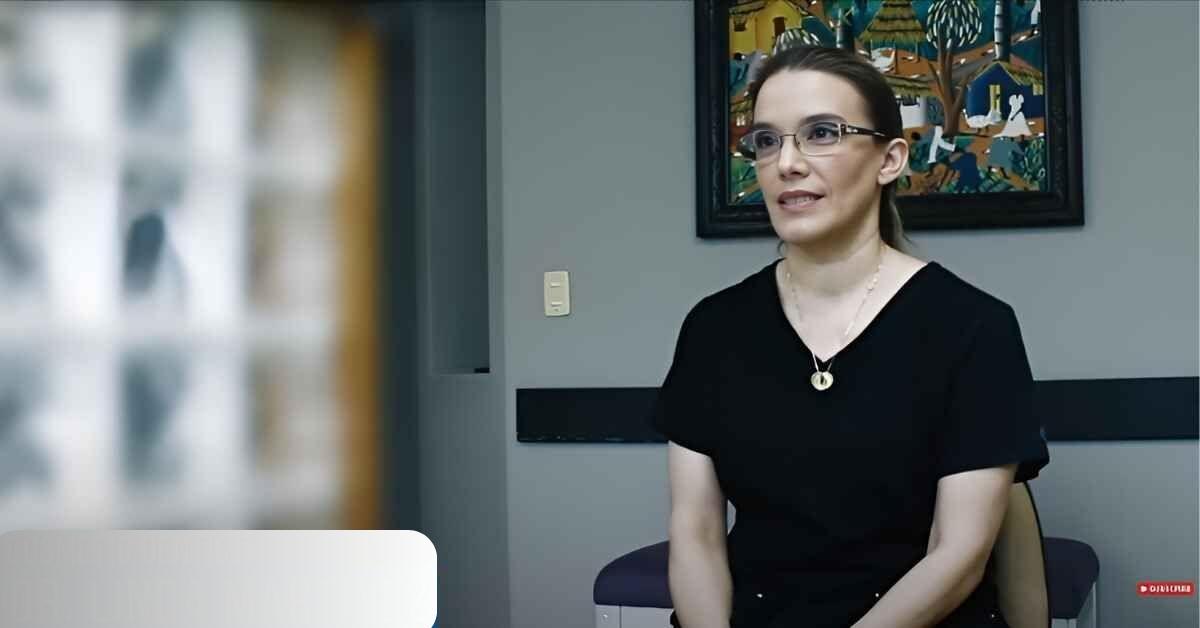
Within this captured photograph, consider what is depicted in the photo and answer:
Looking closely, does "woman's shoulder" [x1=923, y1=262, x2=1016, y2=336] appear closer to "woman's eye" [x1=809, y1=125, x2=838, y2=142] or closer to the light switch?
"woman's eye" [x1=809, y1=125, x2=838, y2=142]

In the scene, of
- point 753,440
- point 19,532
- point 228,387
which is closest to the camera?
point 19,532

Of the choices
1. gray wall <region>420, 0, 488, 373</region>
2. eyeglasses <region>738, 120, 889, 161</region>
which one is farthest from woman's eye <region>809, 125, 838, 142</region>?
gray wall <region>420, 0, 488, 373</region>

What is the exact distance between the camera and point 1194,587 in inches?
109

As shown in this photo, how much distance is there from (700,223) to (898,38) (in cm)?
65

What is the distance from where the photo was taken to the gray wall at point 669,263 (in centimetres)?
278

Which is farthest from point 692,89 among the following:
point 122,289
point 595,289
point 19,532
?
point 19,532

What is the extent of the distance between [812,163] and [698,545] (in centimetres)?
54

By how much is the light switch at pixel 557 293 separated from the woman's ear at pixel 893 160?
1.52 metres

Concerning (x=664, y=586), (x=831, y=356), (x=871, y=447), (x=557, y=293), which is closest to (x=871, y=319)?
(x=831, y=356)

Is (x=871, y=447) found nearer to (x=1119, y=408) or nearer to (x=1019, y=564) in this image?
(x=1019, y=564)

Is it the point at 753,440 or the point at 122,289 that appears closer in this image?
the point at 122,289

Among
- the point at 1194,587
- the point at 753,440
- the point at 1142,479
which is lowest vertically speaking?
the point at 1194,587

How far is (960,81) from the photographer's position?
2.85m

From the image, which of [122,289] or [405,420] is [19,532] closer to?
[122,289]
